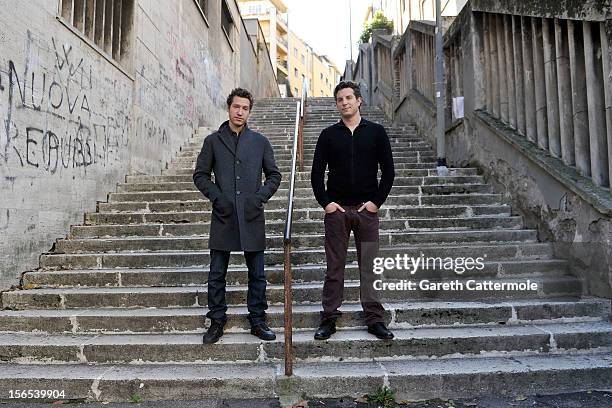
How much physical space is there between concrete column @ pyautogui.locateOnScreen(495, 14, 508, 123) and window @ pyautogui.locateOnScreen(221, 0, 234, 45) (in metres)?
9.77

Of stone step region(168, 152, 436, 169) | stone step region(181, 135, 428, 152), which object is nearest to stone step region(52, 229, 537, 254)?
stone step region(168, 152, 436, 169)

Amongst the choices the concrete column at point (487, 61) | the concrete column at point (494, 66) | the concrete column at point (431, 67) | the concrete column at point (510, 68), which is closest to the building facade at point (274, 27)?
the concrete column at point (431, 67)

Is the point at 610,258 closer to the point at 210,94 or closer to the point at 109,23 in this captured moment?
the point at 109,23

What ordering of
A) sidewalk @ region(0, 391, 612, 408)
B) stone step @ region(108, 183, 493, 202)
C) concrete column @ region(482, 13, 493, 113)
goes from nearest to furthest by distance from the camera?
sidewalk @ region(0, 391, 612, 408) → stone step @ region(108, 183, 493, 202) → concrete column @ region(482, 13, 493, 113)

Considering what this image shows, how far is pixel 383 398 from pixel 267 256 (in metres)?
2.02

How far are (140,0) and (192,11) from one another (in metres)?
3.23

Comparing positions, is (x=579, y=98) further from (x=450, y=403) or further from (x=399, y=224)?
(x=450, y=403)

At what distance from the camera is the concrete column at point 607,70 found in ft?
12.7

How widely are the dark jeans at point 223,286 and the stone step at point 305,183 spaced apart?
2892mm

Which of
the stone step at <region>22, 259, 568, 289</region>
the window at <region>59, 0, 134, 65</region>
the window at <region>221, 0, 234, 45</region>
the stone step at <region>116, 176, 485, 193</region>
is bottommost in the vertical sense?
the stone step at <region>22, 259, 568, 289</region>

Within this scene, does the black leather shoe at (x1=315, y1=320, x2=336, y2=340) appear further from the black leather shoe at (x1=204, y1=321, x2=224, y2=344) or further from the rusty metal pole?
the black leather shoe at (x1=204, y1=321, x2=224, y2=344)

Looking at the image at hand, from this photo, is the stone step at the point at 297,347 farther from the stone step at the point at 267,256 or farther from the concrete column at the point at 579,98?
the concrete column at the point at 579,98

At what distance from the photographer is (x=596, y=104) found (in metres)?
4.15

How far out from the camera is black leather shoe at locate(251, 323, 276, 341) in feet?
11.1
